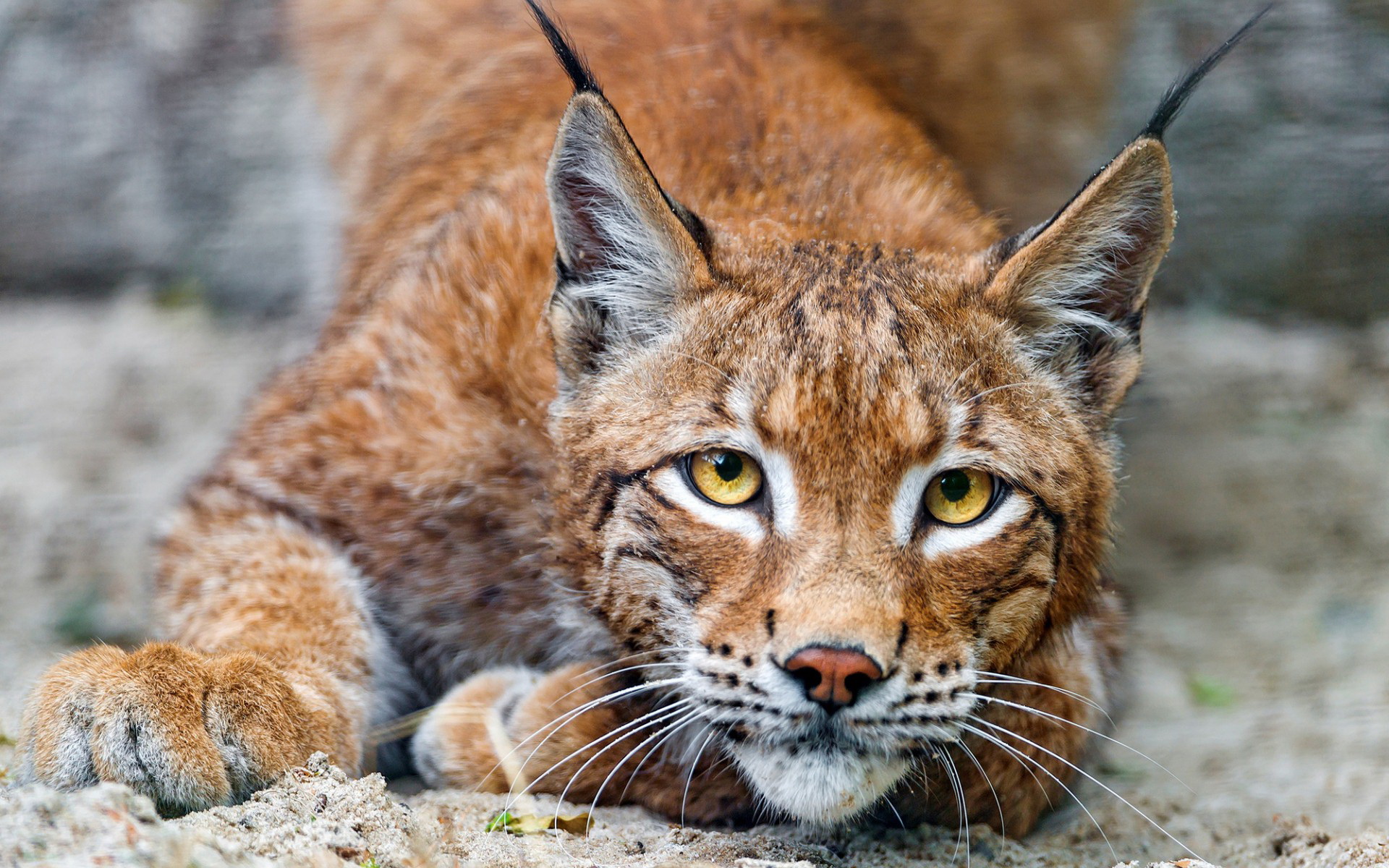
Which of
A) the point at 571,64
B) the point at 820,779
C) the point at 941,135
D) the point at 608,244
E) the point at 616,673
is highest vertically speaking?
the point at 941,135

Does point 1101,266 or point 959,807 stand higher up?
point 1101,266

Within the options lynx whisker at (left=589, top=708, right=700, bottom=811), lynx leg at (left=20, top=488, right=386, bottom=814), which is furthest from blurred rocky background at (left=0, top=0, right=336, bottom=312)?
lynx whisker at (left=589, top=708, right=700, bottom=811)

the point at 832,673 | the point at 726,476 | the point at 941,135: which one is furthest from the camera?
the point at 941,135

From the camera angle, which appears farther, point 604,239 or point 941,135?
point 941,135

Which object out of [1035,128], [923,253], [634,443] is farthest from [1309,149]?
[634,443]

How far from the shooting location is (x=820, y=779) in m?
3.06

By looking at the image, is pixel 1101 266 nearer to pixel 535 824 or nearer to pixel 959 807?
pixel 959 807

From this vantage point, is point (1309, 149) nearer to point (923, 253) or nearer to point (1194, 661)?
point (1194, 661)

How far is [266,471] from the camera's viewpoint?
4355mm

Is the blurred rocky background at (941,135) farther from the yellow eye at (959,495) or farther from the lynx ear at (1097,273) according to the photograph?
the yellow eye at (959,495)

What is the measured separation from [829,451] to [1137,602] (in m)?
3.91

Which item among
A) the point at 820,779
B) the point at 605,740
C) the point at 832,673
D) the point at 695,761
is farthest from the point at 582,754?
the point at 832,673

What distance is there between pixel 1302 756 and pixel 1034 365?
2243 mm

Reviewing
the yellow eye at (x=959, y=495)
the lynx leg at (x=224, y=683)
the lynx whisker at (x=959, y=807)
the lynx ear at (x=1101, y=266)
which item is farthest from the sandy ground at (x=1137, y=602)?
the yellow eye at (x=959, y=495)
